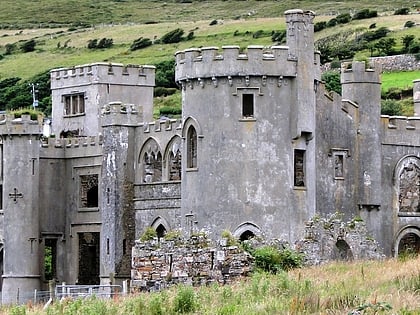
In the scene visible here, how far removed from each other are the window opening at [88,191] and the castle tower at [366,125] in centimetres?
1160

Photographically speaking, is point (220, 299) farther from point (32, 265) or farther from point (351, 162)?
point (32, 265)

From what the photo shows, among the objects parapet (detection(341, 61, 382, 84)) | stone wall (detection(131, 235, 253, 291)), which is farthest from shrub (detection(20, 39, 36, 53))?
stone wall (detection(131, 235, 253, 291))

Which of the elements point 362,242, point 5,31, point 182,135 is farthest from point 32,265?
point 5,31

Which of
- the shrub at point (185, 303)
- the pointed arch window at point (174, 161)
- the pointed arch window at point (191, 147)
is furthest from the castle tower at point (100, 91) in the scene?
the shrub at point (185, 303)

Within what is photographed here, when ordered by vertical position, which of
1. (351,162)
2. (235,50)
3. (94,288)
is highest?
(235,50)

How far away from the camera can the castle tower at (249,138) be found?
52594 mm

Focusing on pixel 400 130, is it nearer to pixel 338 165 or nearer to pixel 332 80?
pixel 338 165

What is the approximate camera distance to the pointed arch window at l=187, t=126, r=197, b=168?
177 ft

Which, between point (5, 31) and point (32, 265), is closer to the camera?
point (32, 265)

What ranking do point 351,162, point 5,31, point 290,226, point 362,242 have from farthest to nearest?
point 5,31 → point 351,162 → point 290,226 → point 362,242

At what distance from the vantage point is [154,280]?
4294cm

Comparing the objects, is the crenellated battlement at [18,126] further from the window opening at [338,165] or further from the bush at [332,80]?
the bush at [332,80]

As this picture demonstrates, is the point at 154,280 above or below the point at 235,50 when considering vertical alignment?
below

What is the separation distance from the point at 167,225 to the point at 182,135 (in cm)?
540
